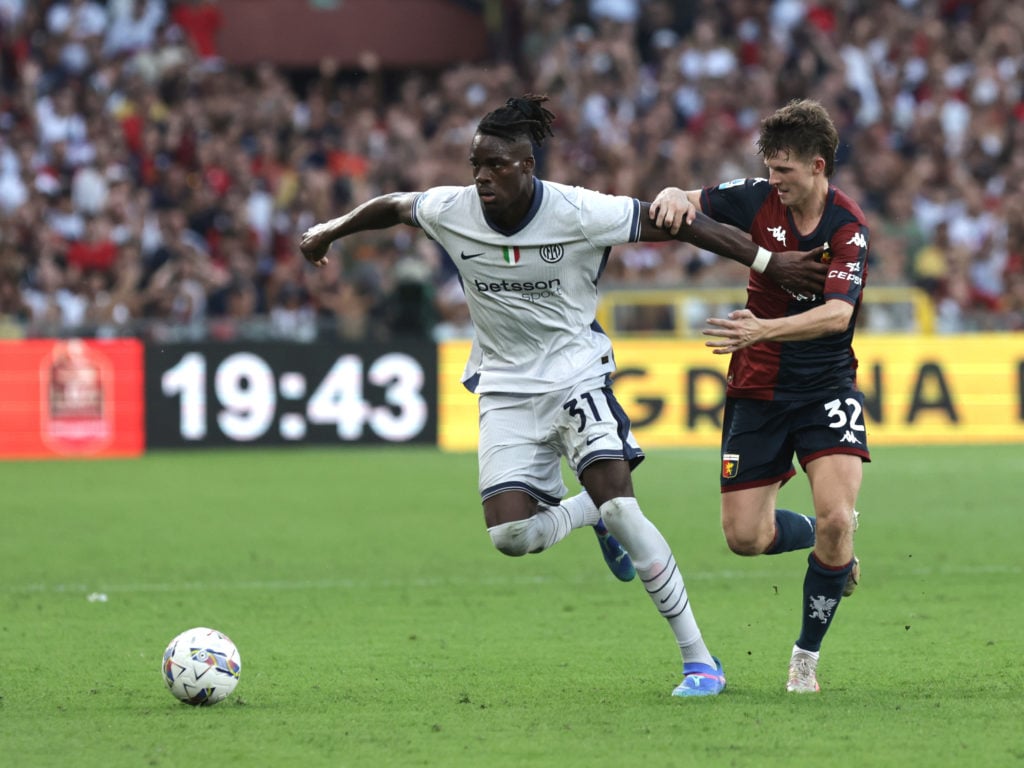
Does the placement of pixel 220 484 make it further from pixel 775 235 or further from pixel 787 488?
pixel 775 235

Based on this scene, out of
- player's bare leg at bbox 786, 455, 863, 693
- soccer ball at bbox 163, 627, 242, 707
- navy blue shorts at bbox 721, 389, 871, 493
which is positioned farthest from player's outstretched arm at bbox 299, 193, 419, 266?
player's bare leg at bbox 786, 455, 863, 693

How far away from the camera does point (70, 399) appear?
17484mm

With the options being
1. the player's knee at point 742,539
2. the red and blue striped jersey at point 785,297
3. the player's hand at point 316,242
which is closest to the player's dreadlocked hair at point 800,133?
the red and blue striped jersey at point 785,297

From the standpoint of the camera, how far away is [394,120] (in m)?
21.3

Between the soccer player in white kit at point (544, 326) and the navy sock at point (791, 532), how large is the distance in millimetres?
729

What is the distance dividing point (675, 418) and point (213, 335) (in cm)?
492

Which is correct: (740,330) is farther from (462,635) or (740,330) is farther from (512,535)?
(462,635)

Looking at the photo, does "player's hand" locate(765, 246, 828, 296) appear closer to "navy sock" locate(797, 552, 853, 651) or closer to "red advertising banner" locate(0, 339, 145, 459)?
"navy sock" locate(797, 552, 853, 651)

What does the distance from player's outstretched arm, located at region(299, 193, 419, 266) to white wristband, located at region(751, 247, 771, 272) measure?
1.37 metres

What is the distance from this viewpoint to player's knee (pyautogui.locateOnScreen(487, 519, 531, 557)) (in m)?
6.45

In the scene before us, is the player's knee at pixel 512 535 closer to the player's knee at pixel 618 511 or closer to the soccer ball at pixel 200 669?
the player's knee at pixel 618 511

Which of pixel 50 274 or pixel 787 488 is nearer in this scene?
pixel 787 488

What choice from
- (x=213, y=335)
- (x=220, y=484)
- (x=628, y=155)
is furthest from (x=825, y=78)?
(x=220, y=484)

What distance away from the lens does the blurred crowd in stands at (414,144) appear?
18312 mm
